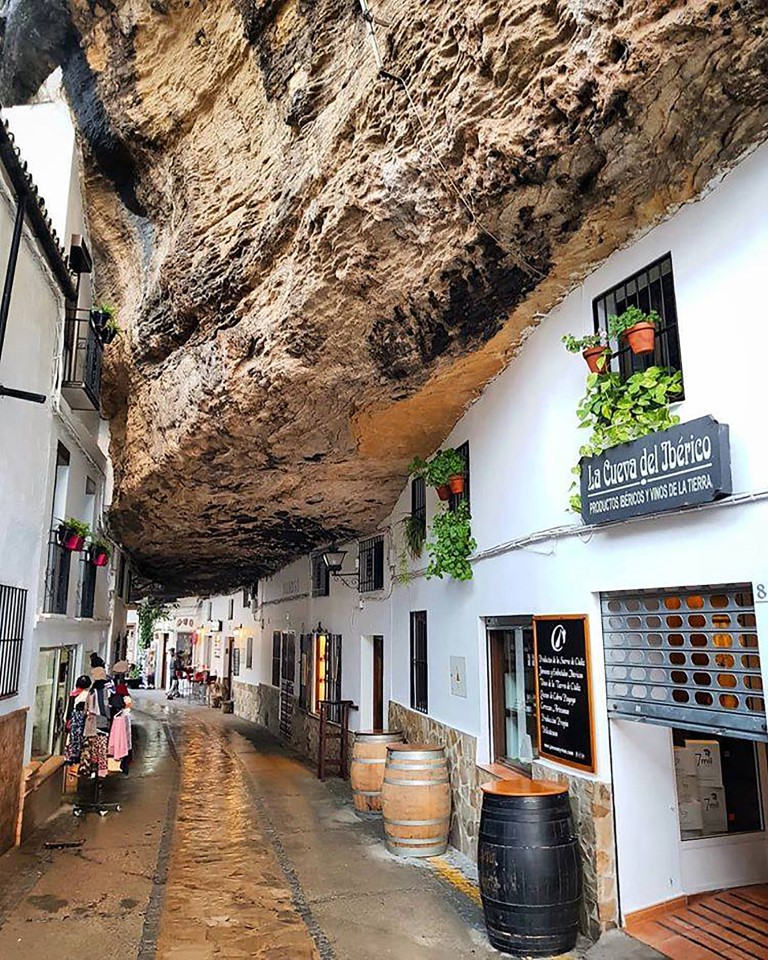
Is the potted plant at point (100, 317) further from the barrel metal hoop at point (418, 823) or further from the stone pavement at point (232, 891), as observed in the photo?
the barrel metal hoop at point (418, 823)

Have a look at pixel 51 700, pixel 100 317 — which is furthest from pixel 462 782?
pixel 100 317

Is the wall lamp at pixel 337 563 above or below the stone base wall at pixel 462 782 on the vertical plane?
above

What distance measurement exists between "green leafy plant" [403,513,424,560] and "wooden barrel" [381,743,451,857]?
2.57 metres

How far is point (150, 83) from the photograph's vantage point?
7.30m

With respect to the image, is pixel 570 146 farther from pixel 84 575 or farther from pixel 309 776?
pixel 309 776

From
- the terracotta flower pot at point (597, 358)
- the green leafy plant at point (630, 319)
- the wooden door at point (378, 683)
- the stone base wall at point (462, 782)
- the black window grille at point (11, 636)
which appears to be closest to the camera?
the green leafy plant at point (630, 319)

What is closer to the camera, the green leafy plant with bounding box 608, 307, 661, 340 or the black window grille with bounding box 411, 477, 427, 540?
the green leafy plant with bounding box 608, 307, 661, 340

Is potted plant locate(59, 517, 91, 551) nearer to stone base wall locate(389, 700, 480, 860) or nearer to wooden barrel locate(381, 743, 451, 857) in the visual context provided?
wooden barrel locate(381, 743, 451, 857)

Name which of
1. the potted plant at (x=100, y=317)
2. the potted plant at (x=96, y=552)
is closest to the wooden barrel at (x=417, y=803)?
the potted plant at (x=96, y=552)

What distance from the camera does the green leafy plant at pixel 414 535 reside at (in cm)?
873

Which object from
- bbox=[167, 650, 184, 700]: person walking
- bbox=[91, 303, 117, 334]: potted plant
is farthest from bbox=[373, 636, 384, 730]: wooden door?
bbox=[167, 650, 184, 700]: person walking

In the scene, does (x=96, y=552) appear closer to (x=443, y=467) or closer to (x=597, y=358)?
(x=443, y=467)

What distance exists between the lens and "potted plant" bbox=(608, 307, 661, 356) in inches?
169

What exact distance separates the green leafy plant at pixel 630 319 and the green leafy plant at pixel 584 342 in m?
0.21
